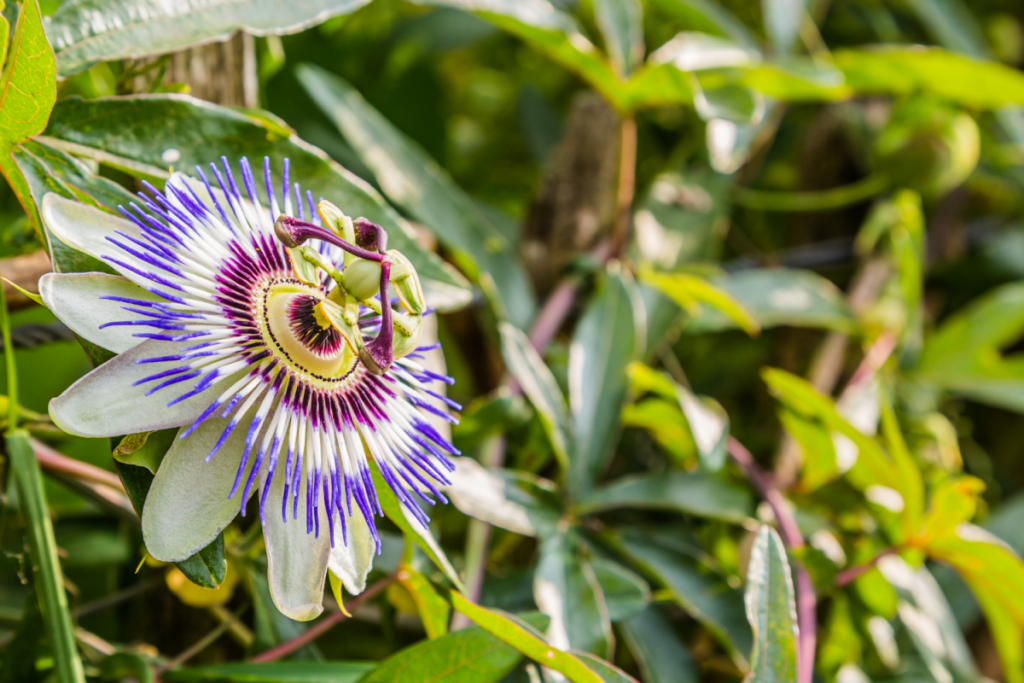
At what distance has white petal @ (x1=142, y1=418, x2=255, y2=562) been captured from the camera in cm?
46

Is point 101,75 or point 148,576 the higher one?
point 101,75

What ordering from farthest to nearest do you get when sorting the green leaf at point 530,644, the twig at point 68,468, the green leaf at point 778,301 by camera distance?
the green leaf at point 778,301 → the twig at point 68,468 → the green leaf at point 530,644

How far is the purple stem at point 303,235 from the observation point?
50 centimetres

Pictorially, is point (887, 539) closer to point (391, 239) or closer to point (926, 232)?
point (391, 239)

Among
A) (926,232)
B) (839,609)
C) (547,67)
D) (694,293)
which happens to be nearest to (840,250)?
(926,232)

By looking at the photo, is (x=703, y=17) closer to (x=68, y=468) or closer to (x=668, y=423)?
(x=668, y=423)

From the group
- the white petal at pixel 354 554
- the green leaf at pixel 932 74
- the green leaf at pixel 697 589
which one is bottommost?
the green leaf at pixel 697 589

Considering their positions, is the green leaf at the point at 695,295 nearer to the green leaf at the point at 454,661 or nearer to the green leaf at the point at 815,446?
the green leaf at the point at 815,446

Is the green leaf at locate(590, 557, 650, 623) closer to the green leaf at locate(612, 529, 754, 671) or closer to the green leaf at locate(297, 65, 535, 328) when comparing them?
the green leaf at locate(612, 529, 754, 671)

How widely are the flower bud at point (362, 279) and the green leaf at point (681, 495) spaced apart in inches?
17.6

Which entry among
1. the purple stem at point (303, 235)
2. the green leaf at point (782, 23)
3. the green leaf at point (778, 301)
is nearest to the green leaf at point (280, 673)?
the purple stem at point (303, 235)

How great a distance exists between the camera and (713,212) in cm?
129

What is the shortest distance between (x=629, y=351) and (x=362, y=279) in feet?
1.61

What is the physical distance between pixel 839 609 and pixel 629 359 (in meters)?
0.42
